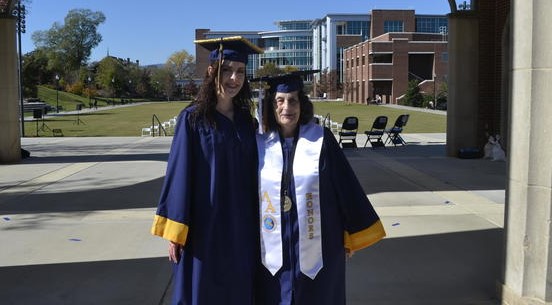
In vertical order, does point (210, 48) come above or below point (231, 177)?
above

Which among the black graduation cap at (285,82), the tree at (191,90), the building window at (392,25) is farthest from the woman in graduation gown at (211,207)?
the building window at (392,25)

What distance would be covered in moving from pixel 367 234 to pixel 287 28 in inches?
5784

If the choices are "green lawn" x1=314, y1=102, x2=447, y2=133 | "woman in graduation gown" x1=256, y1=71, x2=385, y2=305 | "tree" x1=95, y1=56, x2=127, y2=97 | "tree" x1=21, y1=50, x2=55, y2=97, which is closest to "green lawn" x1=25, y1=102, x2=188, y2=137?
"green lawn" x1=314, y1=102, x2=447, y2=133

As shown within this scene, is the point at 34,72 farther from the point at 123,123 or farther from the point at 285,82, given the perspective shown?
the point at 285,82

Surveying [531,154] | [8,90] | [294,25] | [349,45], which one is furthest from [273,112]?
[294,25]

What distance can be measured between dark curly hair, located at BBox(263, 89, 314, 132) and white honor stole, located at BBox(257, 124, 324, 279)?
2.9 inches

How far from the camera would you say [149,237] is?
689cm

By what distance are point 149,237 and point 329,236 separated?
3.98 metres

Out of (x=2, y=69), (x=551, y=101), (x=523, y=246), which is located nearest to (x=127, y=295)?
(x=523, y=246)

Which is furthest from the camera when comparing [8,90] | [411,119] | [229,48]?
[411,119]

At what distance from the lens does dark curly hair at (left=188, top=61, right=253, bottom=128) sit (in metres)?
3.35

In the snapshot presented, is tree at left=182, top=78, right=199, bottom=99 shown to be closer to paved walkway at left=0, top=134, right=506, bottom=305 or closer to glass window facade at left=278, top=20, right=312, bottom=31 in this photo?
paved walkway at left=0, top=134, right=506, bottom=305

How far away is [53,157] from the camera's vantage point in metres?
15.9

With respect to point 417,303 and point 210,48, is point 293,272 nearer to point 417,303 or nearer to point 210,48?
point 210,48
